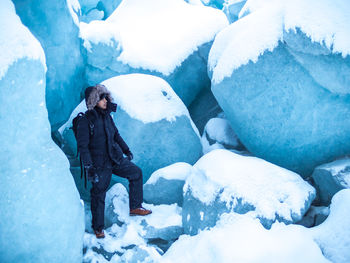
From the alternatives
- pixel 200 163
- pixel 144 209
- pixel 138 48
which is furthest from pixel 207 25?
pixel 144 209

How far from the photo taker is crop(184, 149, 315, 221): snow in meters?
2.34

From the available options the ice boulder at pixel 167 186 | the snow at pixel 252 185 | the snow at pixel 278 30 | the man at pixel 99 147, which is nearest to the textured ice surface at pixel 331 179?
the snow at pixel 252 185

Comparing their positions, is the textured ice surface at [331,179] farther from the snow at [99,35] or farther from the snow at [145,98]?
the snow at [99,35]

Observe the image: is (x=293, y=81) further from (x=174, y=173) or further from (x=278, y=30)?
(x=174, y=173)

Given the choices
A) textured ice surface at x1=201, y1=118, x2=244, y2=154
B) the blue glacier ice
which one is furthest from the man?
the blue glacier ice

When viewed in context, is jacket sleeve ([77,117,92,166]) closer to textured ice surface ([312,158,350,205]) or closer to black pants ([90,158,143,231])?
black pants ([90,158,143,231])

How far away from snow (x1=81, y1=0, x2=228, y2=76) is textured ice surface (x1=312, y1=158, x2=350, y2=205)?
2875mm

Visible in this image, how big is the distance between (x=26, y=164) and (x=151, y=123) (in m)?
1.84

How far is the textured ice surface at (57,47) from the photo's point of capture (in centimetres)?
395

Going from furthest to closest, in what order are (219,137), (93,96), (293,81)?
(219,137) → (293,81) → (93,96)

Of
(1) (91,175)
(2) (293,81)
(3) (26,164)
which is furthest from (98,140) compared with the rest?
(2) (293,81)

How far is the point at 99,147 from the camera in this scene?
102 inches

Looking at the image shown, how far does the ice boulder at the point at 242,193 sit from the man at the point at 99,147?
765 mm

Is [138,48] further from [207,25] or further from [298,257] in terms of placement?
[298,257]
